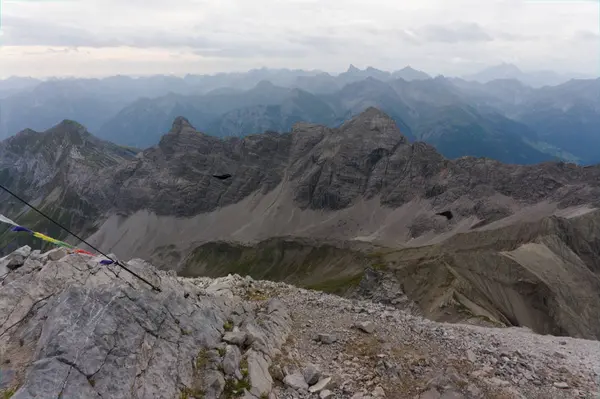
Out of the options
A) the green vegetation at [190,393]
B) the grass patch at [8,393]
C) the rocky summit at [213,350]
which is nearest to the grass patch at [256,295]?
the rocky summit at [213,350]

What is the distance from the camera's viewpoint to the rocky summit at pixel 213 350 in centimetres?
1697

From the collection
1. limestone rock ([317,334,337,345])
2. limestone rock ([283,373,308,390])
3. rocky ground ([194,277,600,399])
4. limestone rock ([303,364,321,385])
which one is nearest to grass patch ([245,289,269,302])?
rocky ground ([194,277,600,399])

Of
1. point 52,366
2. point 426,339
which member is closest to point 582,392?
point 426,339

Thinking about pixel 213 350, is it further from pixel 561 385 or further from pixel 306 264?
pixel 306 264

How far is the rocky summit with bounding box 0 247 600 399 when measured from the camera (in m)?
17.0

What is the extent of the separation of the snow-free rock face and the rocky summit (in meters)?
0.05

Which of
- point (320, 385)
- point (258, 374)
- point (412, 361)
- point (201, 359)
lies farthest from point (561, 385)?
point (201, 359)

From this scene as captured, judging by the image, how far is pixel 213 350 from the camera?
2116 cm

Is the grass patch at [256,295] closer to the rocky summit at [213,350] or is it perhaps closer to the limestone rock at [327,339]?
the rocky summit at [213,350]

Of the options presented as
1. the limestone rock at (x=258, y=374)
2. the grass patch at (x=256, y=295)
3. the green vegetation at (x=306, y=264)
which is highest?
the limestone rock at (x=258, y=374)

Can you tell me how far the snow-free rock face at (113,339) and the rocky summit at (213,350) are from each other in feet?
0.17

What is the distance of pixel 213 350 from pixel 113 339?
520 cm

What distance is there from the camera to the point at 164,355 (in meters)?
19.2

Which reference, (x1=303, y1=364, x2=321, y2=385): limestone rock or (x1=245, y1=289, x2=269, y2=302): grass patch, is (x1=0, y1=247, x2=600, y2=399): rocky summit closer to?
(x1=303, y1=364, x2=321, y2=385): limestone rock
